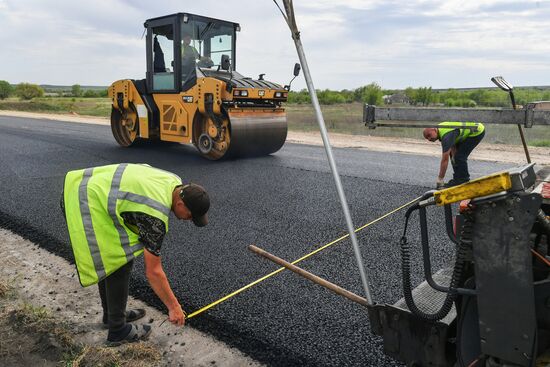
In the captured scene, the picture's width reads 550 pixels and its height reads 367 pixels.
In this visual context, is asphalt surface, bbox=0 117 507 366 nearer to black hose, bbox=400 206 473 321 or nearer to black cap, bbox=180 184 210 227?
black hose, bbox=400 206 473 321

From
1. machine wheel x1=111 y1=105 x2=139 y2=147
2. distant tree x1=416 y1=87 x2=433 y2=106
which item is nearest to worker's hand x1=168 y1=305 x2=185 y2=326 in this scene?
machine wheel x1=111 y1=105 x2=139 y2=147

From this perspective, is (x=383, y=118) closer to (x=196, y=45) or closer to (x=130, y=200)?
(x=130, y=200)

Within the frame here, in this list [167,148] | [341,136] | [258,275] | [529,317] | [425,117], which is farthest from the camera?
[341,136]

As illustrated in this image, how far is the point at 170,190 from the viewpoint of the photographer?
2.54 meters

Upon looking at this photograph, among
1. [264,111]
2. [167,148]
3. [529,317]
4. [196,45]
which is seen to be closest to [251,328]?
[529,317]

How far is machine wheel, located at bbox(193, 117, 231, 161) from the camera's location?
8.62 meters

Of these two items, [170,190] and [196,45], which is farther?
[196,45]

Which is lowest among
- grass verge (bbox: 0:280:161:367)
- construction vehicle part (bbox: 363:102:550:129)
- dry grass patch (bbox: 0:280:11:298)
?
grass verge (bbox: 0:280:161:367)

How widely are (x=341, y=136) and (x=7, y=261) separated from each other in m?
12.7

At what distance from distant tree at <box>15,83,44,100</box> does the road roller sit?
4948cm

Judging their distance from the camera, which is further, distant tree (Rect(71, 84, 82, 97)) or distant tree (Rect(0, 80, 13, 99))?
distant tree (Rect(71, 84, 82, 97))

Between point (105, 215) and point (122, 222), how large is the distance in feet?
0.35

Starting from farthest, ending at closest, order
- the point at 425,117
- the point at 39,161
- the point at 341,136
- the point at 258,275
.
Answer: the point at 341,136 → the point at 39,161 → the point at 258,275 → the point at 425,117

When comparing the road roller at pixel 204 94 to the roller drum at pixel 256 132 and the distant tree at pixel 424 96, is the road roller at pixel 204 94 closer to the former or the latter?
the roller drum at pixel 256 132
